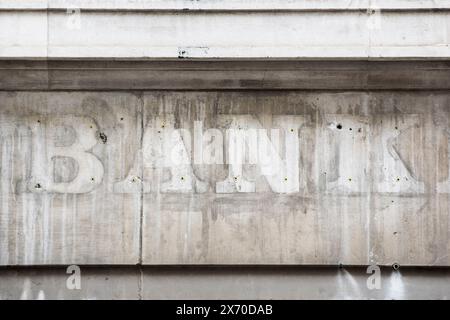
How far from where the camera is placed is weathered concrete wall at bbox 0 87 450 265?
24.6 feet

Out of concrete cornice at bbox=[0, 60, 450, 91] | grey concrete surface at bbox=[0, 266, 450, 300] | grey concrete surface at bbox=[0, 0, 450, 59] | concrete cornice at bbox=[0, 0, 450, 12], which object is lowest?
grey concrete surface at bbox=[0, 266, 450, 300]

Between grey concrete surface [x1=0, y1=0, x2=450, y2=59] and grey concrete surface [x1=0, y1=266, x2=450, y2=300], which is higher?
grey concrete surface [x1=0, y1=0, x2=450, y2=59]

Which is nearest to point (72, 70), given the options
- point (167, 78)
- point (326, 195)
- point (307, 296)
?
point (167, 78)

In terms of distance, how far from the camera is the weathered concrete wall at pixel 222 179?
750 cm

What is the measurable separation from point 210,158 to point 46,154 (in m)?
2.21

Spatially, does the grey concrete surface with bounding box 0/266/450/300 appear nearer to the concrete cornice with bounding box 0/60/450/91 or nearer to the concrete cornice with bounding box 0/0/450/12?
the concrete cornice with bounding box 0/60/450/91

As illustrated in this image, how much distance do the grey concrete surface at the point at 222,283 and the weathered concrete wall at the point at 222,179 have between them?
0.55 feet

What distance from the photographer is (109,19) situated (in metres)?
7.43

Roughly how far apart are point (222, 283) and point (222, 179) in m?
1.38

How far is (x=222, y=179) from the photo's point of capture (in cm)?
759

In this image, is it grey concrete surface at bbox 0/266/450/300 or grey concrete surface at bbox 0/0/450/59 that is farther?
grey concrete surface at bbox 0/266/450/300

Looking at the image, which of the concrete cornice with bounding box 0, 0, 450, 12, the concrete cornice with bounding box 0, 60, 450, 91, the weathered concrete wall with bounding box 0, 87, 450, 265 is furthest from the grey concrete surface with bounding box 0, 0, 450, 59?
the weathered concrete wall with bounding box 0, 87, 450, 265

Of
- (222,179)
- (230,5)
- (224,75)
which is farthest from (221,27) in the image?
(222,179)

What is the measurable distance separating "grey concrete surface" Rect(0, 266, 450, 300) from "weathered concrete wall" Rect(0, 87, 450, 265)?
0.17m
